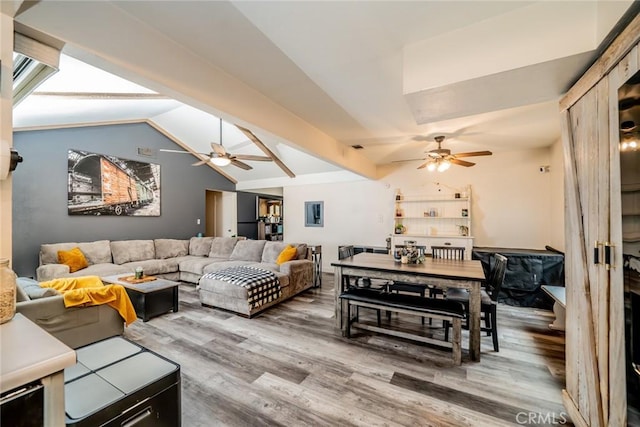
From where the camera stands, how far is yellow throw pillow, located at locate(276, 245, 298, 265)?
4660 millimetres

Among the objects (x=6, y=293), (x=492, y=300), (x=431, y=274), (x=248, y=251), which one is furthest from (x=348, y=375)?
(x=248, y=251)

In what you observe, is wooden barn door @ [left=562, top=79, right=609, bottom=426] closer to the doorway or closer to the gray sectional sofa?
the gray sectional sofa

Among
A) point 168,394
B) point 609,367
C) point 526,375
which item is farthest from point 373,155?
point 168,394

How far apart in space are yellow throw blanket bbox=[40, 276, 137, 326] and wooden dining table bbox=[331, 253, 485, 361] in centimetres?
236

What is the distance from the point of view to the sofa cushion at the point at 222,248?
591cm

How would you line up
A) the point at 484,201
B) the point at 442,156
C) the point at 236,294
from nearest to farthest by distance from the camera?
the point at 236,294
the point at 442,156
the point at 484,201

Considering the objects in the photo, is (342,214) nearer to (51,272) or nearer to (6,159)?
(51,272)

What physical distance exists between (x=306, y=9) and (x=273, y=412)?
262cm

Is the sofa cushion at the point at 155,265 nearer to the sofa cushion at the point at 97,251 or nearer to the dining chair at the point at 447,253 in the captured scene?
the sofa cushion at the point at 97,251

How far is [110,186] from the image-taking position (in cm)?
547

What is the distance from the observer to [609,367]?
1.35 meters

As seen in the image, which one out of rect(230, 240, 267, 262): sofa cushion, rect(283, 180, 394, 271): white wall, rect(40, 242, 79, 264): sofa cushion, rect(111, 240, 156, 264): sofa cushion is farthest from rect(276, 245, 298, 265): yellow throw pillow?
rect(40, 242, 79, 264): sofa cushion

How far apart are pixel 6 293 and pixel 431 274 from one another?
2.84 metres

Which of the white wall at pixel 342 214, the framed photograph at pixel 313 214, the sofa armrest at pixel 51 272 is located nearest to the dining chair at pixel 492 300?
the white wall at pixel 342 214
